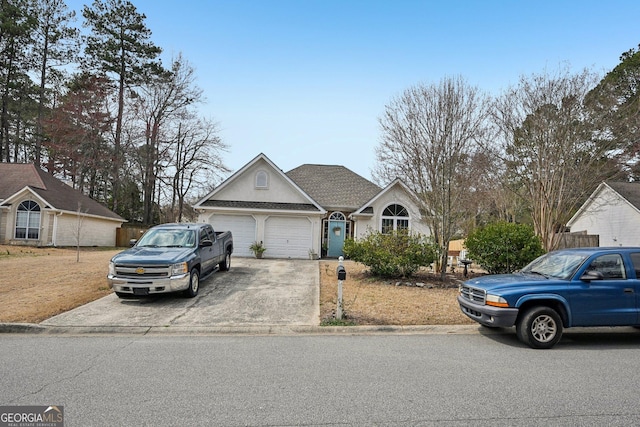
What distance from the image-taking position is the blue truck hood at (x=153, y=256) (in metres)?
9.06

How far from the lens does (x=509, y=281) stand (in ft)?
22.5

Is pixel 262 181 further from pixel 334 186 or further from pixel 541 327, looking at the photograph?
pixel 541 327

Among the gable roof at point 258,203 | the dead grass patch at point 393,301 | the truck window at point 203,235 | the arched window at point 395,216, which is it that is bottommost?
the dead grass patch at point 393,301

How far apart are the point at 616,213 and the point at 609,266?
25.5 m

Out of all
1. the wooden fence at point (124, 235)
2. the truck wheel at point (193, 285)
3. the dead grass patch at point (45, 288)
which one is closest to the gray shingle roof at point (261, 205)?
the dead grass patch at point (45, 288)

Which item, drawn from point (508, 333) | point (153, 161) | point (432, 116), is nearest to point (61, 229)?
point (153, 161)

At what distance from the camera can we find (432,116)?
12758mm

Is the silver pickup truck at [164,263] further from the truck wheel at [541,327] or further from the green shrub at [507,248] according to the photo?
the green shrub at [507,248]

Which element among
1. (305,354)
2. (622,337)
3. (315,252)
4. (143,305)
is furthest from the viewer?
(315,252)

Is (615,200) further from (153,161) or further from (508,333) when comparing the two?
(153,161)

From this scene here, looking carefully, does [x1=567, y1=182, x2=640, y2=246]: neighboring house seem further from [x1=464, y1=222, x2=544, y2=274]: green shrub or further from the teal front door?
the teal front door

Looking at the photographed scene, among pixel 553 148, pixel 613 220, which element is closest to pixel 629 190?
pixel 613 220

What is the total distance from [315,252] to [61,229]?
1767cm

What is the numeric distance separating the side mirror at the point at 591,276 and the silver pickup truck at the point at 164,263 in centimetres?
837
